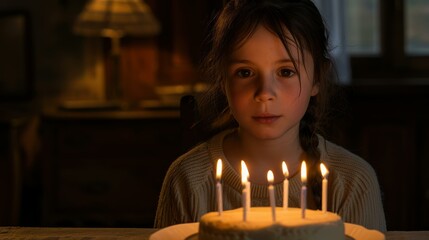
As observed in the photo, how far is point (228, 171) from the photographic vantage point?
175 centimetres

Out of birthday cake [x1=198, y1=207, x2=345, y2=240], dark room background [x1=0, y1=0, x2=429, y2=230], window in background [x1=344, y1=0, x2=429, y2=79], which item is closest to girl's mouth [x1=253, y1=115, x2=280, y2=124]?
birthday cake [x1=198, y1=207, x2=345, y2=240]

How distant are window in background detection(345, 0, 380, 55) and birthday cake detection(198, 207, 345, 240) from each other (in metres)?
4.01

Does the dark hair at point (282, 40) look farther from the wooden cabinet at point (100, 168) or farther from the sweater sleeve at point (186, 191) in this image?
the wooden cabinet at point (100, 168)

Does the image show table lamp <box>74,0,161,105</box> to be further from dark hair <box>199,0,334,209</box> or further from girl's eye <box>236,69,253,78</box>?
girl's eye <box>236,69,253,78</box>

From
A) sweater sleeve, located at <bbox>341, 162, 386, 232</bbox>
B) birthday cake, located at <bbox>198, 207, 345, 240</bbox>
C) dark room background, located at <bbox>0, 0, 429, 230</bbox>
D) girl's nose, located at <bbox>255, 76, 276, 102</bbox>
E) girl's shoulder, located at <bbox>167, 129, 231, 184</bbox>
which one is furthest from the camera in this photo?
dark room background, located at <bbox>0, 0, 429, 230</bbox>

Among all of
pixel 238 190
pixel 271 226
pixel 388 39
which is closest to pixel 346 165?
pixel 238 190

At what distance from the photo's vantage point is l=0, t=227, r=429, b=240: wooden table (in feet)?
4.71

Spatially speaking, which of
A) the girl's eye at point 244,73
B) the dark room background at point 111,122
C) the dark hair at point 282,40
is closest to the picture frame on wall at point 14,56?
the dark room background at point 111,122

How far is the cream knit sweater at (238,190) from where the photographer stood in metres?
1.68

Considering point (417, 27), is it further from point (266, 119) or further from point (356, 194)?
point (266, 119)

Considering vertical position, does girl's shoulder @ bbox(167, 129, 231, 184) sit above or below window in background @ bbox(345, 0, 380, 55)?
below

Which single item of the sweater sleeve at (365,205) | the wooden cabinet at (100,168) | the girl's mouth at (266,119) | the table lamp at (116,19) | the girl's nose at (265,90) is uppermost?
the table lamp at (116,19)

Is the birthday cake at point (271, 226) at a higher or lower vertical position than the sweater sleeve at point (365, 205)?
higher

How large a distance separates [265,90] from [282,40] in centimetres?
12
